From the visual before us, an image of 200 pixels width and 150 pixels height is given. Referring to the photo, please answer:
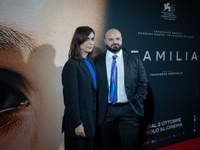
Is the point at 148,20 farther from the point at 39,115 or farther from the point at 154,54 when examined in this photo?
the point at 39,115

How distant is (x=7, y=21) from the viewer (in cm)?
192

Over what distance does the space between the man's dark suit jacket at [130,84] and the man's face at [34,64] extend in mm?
574

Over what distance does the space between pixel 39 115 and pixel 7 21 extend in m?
1.18

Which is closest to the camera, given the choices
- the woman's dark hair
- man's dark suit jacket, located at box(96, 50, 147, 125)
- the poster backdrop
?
the woman's dark hair

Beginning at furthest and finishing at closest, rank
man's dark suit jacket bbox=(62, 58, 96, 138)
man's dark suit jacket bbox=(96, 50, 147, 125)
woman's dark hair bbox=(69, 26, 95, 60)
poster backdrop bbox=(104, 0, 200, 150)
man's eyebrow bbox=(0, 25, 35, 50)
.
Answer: poster backdrop bbox=(104, 0, 200, 150) → man's dark suit jacket bbox=(96, 50, 147, 125) → man's eyebrow bbox=(0, 25, 35, 50) → woman's dark hair bbox=(69, 26, 95, 60) → man's dark suit jacket bbox=(62, 58, 96, 138)

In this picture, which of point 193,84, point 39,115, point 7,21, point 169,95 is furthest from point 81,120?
point 193,84

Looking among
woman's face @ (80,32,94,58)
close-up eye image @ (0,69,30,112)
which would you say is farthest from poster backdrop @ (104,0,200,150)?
close-up eye image @ (0,69,30,112)

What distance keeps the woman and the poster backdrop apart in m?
0.92

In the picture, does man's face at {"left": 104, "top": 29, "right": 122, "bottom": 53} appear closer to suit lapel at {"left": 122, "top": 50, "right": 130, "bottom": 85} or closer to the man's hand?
suit lapel at {"left": 122, "top": 50, "right": 130, "bottom": 85}

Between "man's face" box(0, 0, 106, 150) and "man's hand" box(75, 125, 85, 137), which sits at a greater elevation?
"man's face" box(0, 0, 106, 150)

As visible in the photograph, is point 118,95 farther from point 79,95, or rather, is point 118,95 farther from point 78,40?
point 78,40

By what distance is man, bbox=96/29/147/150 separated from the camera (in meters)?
2.07

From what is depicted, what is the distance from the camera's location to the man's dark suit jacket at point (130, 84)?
2062mm

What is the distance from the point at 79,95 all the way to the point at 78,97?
24 mm
